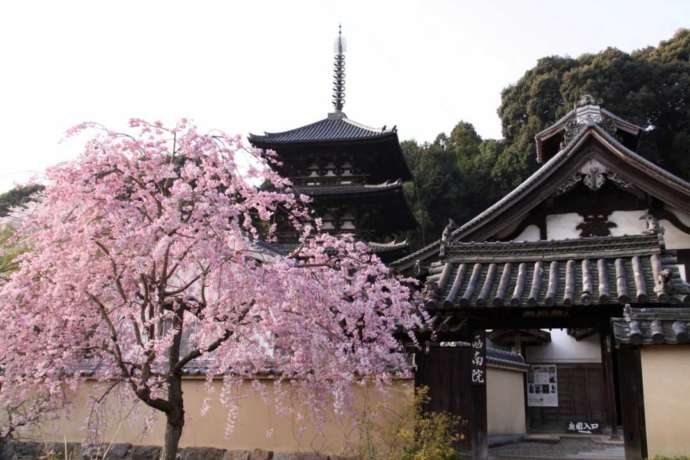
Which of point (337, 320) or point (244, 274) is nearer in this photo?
point (244, 274)

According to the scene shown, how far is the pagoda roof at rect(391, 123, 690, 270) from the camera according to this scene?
1201cm

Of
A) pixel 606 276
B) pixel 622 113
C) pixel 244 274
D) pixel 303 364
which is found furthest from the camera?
pixel 622 113

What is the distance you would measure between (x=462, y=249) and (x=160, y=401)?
5.23m

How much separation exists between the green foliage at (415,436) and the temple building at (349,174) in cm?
1254

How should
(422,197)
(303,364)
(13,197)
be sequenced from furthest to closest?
(13,197)
(422,197)
(303,364)

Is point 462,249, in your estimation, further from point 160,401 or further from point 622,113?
point 622,113

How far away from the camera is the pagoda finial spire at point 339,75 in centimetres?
2772

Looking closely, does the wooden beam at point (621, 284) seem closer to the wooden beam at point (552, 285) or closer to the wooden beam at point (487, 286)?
the wooden beam at point (552, 285)

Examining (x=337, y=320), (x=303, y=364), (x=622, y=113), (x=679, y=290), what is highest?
(x=622, y=113)

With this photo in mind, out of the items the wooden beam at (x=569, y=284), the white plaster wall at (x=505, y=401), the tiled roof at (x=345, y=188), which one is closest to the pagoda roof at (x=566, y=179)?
the wooden beam at (x=569, y=284)

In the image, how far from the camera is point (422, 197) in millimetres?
38969

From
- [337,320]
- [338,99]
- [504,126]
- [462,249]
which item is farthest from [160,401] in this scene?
[504,126]

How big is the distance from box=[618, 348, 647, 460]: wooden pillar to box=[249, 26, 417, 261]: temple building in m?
13.4

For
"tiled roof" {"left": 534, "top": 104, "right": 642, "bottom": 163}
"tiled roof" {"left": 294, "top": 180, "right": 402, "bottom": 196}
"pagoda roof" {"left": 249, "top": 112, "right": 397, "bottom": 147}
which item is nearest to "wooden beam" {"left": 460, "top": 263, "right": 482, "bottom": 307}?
"tiled roof" {"left": 534, "top": 104, "right": 642, "bottom": 163}
